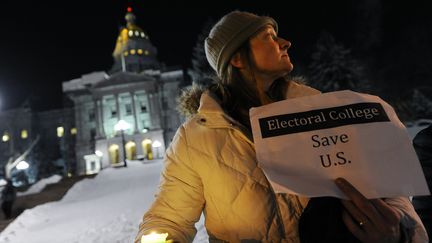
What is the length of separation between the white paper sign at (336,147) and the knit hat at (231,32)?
0.83 metres

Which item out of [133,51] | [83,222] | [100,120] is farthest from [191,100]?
[133,51]

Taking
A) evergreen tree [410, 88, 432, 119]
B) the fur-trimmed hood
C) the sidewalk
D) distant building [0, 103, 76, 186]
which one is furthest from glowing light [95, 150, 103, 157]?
the fur-trimmed hood

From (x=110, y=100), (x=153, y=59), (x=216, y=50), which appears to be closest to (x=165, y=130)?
(x=110, y=100)

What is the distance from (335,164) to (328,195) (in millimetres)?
138

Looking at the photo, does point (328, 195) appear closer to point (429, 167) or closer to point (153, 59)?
point (429, 167)

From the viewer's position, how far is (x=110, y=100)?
6025cm

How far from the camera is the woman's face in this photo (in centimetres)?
225

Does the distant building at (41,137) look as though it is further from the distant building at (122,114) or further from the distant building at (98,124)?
the distant building at (122,114)

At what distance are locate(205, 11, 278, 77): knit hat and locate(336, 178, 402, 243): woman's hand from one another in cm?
129

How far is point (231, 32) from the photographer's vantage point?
232 cm

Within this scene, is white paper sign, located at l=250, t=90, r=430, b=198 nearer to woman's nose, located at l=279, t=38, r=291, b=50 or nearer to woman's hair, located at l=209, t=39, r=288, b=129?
woman's hair, located at l=209, t=39, r=288, b=129

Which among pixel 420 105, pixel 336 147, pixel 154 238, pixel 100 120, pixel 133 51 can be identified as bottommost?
pixel 154 238

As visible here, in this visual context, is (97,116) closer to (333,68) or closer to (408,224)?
(333,68)

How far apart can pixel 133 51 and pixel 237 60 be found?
265 feet
